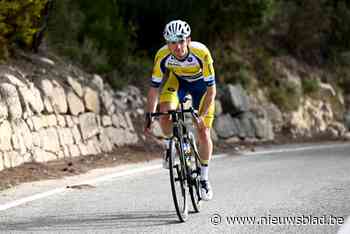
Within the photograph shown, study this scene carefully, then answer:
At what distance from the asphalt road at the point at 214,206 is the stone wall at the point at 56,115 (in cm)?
170

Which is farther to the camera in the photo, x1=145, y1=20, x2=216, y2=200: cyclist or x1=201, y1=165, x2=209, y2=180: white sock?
x1=201, y1=165, x2=209, y2=180: white sock

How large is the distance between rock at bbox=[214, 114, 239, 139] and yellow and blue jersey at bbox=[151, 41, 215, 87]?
32.2 ft

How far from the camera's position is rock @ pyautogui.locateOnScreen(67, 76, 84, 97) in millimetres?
14109

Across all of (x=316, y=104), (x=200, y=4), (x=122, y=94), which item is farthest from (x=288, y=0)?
(x=122, y=94)

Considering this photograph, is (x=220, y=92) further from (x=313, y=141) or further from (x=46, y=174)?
(x=46, y=174)

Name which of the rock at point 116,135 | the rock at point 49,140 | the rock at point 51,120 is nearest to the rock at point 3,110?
the rock at point 49,140

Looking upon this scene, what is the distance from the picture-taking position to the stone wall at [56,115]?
38.0 ft

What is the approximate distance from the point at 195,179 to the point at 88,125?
6.49m

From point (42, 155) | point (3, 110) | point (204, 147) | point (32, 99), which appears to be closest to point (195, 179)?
point (204, 147)

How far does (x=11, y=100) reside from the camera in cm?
1171

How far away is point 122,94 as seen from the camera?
1641 cm

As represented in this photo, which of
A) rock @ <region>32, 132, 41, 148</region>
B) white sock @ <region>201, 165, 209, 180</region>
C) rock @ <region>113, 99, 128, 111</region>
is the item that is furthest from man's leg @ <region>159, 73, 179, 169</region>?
rock @ <region>113, 99, 128, 111</region>

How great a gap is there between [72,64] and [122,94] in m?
1.39

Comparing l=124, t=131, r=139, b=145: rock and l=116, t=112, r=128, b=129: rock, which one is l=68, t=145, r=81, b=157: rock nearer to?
l=124, t=131, r=139, b=145: rock
